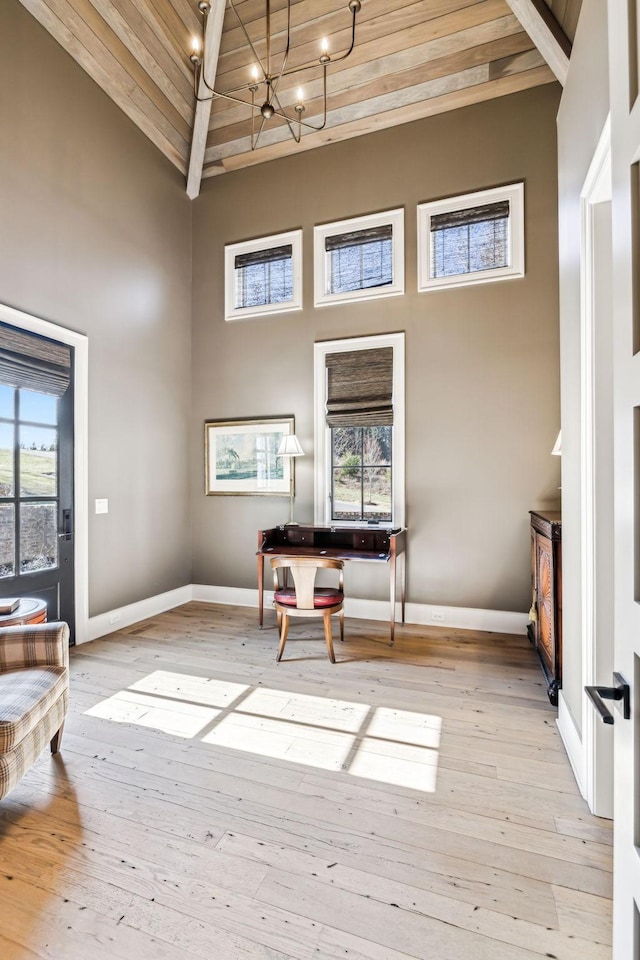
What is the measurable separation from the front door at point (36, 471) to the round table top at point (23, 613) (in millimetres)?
543

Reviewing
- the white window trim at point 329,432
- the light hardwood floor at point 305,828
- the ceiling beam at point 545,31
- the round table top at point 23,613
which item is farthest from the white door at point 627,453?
the white window trim at point 329,432

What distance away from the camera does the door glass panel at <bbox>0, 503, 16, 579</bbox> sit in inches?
130

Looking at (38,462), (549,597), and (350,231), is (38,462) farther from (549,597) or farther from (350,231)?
(549,597)

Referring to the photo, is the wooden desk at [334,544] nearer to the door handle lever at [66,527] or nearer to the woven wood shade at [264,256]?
the door handle lever at [66,527]

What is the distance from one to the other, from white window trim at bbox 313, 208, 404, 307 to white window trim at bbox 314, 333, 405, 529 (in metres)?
0.40

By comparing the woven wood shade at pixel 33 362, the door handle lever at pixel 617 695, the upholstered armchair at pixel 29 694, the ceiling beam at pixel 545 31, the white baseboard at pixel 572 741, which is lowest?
the white baseboard at pixel 572 741

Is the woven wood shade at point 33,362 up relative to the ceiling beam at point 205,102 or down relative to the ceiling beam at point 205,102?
down

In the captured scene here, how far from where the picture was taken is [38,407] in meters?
3.57

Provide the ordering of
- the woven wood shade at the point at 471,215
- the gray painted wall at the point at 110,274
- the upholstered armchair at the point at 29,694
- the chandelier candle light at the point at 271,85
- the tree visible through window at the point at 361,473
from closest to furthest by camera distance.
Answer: the upholstered armchair at the point at 29,694 < the chandelier candle light at the point at 271,85 < the gray painted wall at the point at 110,274 < the woven wood shade at the point at 471,215 < the tree visible through window at the point at 361,473

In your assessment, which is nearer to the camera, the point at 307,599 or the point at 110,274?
the point at 307,599

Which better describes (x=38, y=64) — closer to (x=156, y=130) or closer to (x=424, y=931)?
(x=156, y=130)

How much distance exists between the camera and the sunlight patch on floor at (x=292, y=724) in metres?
2.29

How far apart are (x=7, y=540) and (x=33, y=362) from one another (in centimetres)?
131

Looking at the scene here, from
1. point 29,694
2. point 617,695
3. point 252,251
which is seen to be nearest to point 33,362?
point 29,694
